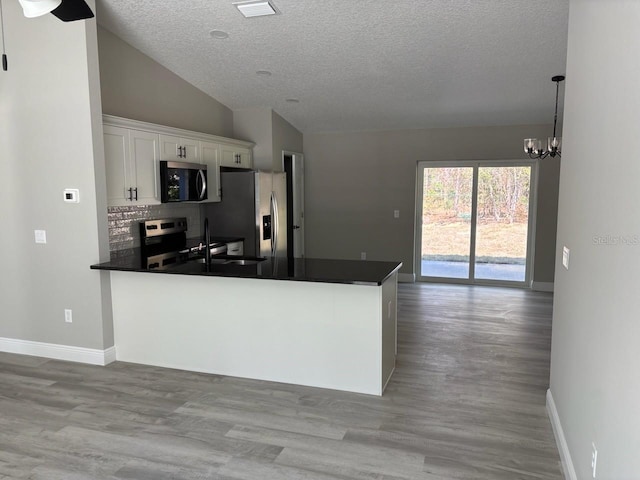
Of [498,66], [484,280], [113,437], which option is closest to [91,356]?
[113,437]

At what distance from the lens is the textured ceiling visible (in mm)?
3648

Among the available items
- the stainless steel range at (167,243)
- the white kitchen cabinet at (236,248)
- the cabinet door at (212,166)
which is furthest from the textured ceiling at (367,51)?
the white kitchen cabinet at (236,248)

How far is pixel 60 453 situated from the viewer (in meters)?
2.58

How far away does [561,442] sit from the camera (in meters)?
2.53

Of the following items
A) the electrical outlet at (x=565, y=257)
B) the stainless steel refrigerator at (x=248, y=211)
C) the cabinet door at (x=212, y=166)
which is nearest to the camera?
the electrical outlet at (x=565, y=257)

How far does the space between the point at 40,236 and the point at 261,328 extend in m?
2.10

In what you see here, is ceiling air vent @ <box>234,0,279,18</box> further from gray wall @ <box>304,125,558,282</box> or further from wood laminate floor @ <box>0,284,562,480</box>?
gray wall @ <box>304,125,558,282</box>

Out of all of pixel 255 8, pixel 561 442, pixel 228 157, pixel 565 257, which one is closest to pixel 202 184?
pixel 228 157

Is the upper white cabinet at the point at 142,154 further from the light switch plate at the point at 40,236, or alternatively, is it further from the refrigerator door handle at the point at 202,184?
the light switch plate at the point at 40,236

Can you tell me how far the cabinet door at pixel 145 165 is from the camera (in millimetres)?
4230

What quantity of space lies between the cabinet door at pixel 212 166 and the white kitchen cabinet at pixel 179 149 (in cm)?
13

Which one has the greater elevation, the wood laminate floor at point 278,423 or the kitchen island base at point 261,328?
the kitchen island base at point 261,328

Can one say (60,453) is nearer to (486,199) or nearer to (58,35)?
(58,35)

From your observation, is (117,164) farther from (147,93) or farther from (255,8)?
(255,8)
